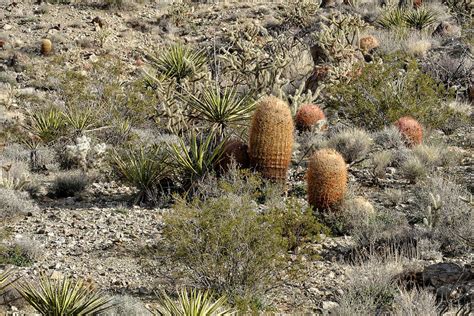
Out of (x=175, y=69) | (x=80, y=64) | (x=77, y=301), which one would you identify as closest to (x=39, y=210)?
(x=77, y=301)

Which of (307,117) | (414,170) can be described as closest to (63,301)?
(414,170)

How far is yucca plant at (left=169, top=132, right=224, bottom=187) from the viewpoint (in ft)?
32.4

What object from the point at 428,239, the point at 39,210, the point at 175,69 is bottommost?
the point at 39,210

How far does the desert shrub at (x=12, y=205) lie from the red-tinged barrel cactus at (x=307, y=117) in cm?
545

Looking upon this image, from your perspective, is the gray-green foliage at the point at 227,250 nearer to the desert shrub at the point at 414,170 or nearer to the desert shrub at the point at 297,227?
the desert shrub at the point at 297,227

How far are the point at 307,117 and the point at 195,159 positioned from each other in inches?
149

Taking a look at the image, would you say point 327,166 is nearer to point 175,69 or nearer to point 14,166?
point 14,166

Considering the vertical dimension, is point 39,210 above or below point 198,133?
below

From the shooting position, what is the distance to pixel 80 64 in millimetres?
21859

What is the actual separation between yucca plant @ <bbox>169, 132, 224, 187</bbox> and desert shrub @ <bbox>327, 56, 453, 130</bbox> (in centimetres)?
410

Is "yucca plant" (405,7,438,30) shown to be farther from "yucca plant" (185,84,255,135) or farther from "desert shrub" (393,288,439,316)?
"desert shrub" (393,288,439,316)

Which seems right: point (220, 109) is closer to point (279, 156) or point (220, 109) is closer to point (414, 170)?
point (279, 156)

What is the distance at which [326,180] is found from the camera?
9.01 meters

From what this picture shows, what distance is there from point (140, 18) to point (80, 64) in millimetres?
5367
